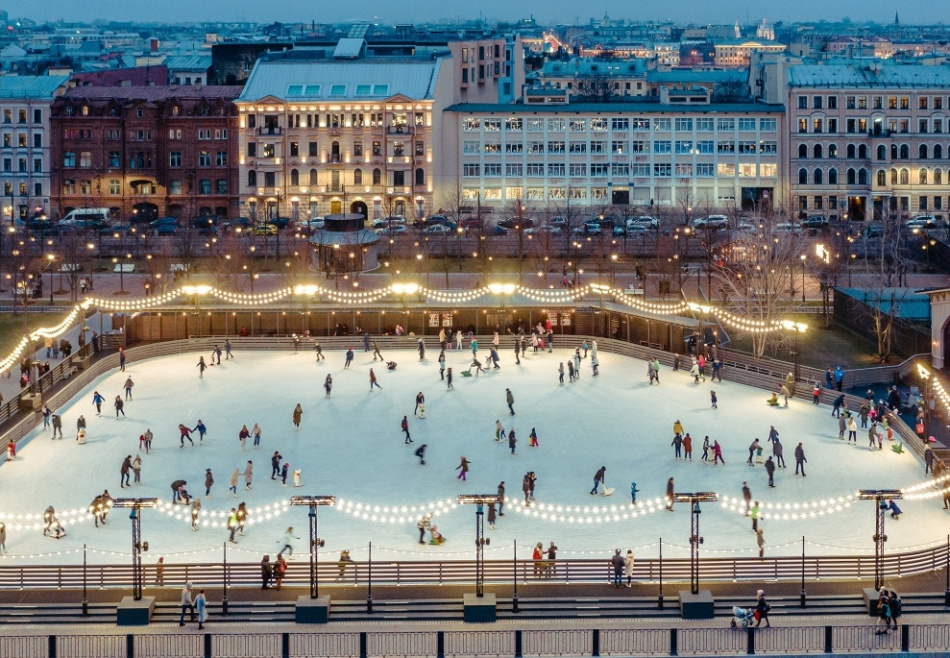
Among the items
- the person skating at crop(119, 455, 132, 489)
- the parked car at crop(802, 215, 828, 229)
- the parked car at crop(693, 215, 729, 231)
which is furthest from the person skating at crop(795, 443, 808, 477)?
the parked car at crop(802, 215, 828, 229)

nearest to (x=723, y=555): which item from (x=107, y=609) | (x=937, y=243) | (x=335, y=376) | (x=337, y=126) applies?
(x=107, y=609)

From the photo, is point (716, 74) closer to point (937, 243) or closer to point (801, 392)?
point (937, 243)

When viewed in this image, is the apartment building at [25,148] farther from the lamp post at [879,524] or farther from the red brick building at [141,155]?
the lamp post at [879,524]

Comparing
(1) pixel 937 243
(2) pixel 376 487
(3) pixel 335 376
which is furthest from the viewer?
(1) pixel 937 243

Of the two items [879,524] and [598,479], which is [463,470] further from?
[879,524]

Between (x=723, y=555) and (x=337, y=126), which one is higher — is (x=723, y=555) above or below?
below

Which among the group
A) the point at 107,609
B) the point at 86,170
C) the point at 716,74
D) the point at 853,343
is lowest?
the point at 107,609

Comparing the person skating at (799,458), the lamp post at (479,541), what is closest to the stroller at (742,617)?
the lamp post at (479,541)
